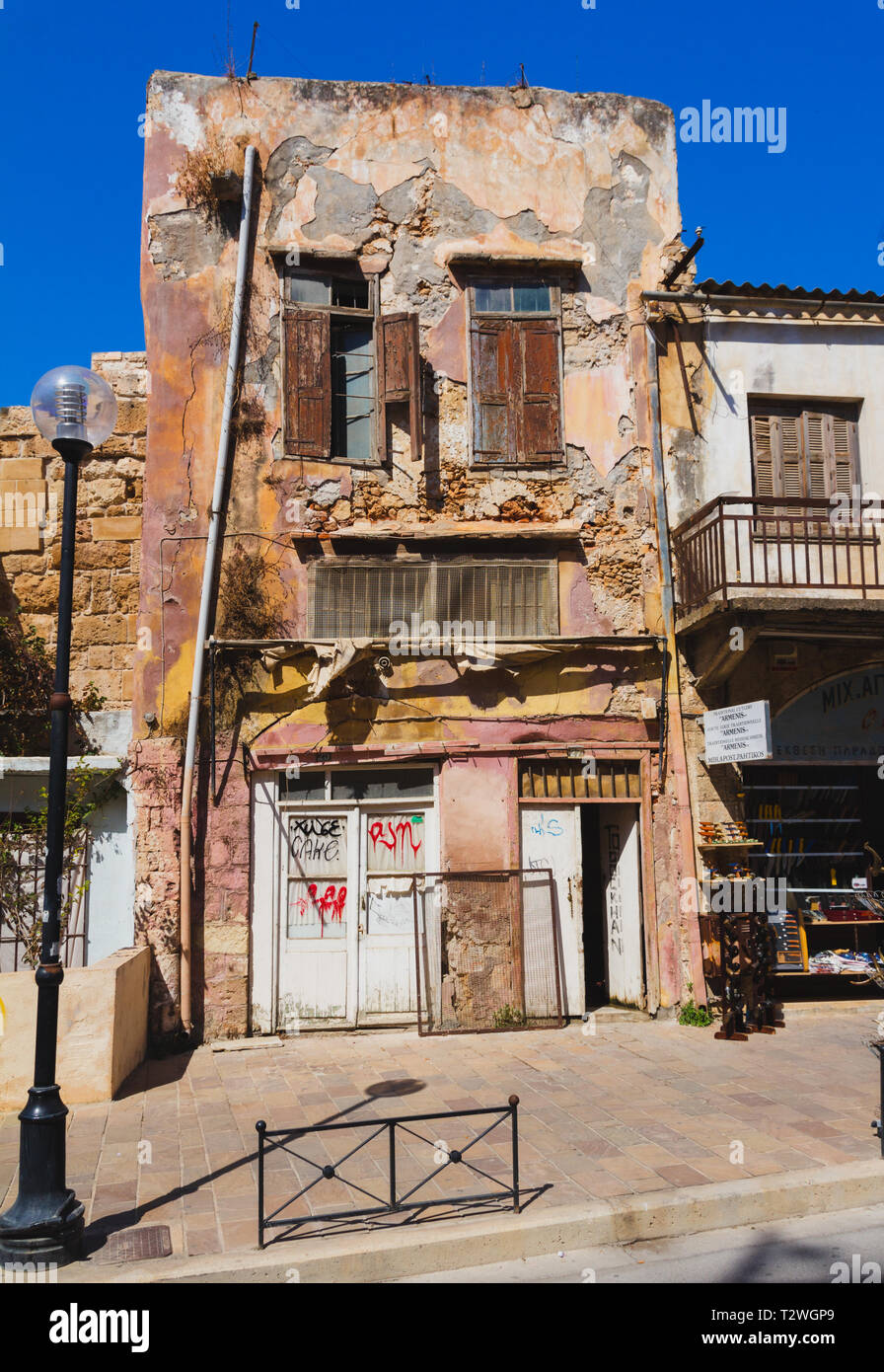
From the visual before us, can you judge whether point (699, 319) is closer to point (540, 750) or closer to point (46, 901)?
point (540, 750)

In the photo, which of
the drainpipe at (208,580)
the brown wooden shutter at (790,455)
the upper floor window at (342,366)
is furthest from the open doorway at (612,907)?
the upper floor window at (342,366)

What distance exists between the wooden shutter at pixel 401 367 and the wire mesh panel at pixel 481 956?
15.4 ft

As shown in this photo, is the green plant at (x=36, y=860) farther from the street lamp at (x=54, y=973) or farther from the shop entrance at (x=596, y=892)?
the shop entrance at (x=596, y=892)

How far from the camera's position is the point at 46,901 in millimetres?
5602

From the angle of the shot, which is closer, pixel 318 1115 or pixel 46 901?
pixel 46 901

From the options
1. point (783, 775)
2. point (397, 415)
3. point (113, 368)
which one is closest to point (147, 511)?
point (113, 368)

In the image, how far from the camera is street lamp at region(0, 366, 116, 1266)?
5.23 metres

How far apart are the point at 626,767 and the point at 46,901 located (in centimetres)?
712

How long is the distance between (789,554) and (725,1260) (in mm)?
7996

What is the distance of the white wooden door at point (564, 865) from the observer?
10891 mm

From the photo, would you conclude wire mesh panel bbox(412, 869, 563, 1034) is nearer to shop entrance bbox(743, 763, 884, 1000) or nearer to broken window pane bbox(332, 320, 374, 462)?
shop entrance bbox(743, 763, 884, 1000)

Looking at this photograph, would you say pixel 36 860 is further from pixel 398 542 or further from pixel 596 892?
pixel 596 892

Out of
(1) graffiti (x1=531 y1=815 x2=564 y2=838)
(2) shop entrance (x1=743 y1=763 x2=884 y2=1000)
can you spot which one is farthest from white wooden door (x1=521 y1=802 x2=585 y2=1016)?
(2) shop entrance (x1=743 y1=763 x2=884 y2=1000)

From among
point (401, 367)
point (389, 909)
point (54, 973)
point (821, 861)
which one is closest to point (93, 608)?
point (401, 367)
